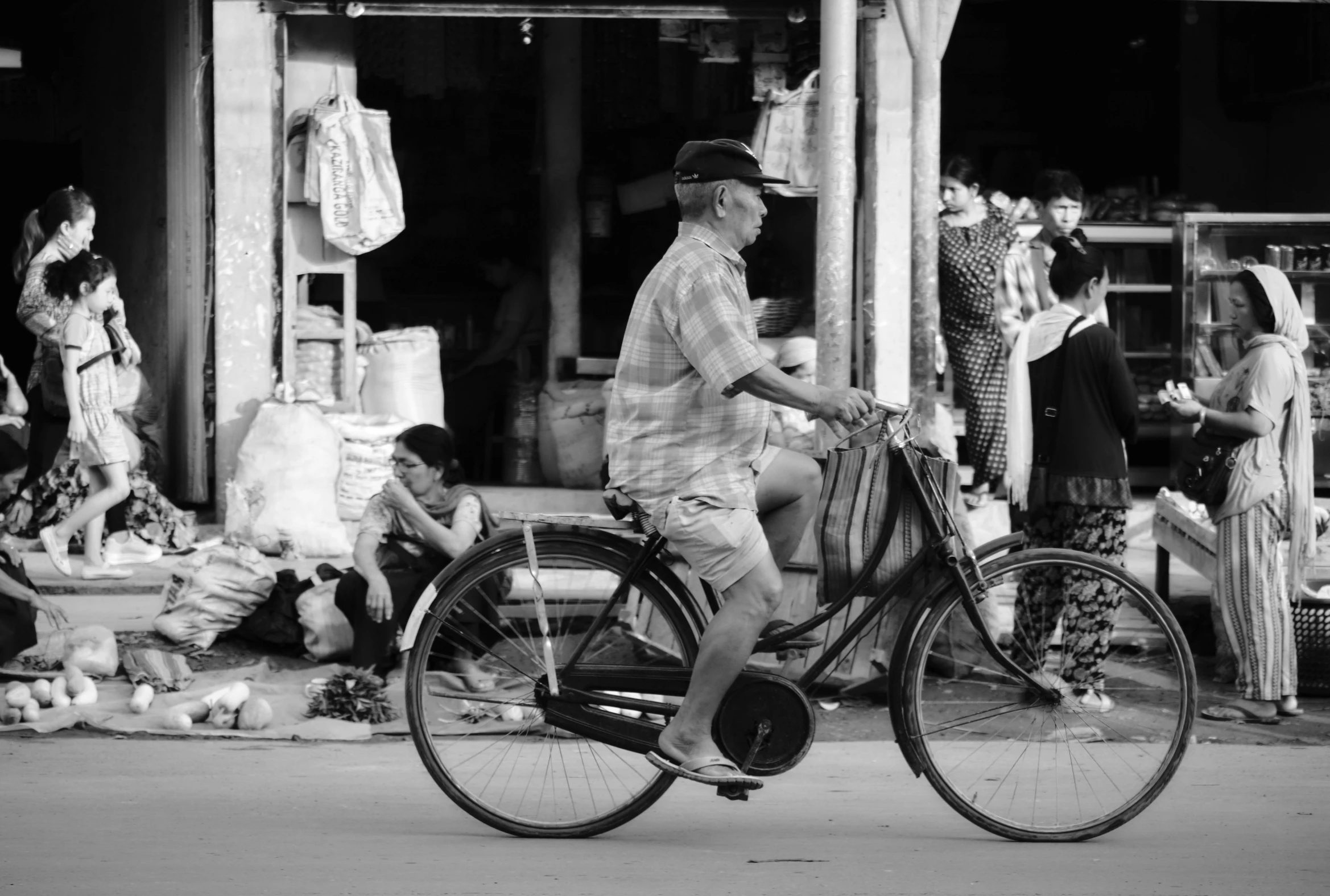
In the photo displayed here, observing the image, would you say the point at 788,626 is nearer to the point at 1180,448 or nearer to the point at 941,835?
the point at 941,835

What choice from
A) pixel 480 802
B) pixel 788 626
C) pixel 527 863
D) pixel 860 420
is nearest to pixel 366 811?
pixel 480 802

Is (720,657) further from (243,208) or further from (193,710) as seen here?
(243,208)

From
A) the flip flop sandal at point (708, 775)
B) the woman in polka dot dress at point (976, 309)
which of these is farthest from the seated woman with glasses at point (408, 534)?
the woman in polka dot dress at point (976, 309)

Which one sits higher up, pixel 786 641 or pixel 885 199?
pixel 885 199

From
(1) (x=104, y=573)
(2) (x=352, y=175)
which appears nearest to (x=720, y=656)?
(1) (x=104, y=573)

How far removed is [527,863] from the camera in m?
4.25

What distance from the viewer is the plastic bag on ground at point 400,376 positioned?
9.66 meters

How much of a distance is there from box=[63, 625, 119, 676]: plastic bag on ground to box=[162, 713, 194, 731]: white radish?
0.80 meters

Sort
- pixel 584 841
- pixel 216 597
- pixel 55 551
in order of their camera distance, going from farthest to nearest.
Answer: pixel 55 551 → pixel 216 597 → pixel 584 841

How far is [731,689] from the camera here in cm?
429

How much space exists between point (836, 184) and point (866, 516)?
2.46m

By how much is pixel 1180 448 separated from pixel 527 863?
6935mm

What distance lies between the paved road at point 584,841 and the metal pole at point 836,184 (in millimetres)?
1747

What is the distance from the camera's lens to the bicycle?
438 cm
